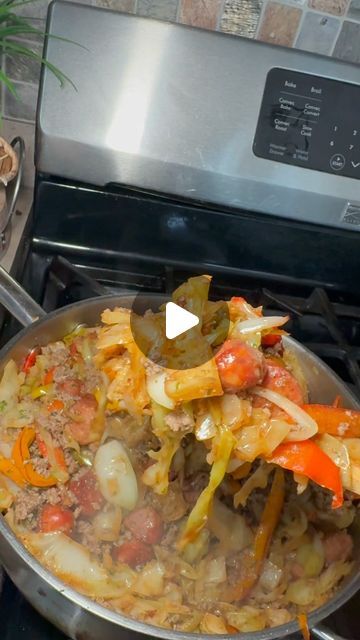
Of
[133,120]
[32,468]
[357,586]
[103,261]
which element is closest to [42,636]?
[32,468]

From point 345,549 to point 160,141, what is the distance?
1.75ft

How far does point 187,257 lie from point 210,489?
421 mm

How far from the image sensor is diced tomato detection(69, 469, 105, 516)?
666 millimetres

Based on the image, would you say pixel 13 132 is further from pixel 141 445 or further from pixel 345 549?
pixel 345 549

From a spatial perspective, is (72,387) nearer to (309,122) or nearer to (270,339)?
(270,339)

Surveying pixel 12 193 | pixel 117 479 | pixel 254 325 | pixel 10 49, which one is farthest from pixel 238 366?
pixel 10 49

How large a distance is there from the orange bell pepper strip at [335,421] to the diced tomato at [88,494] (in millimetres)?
226

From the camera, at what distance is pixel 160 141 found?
850 mm

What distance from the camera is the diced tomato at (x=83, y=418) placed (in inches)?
27.1

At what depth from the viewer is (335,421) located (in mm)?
620

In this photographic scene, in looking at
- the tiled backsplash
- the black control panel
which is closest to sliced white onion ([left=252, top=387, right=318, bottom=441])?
the black control panel

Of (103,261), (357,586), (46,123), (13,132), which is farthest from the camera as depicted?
(13,132)

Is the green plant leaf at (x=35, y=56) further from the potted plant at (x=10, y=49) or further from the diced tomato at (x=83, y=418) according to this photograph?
the diced tomato at (x=83, y=418)

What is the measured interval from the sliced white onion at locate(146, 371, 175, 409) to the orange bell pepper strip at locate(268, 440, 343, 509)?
102mm
